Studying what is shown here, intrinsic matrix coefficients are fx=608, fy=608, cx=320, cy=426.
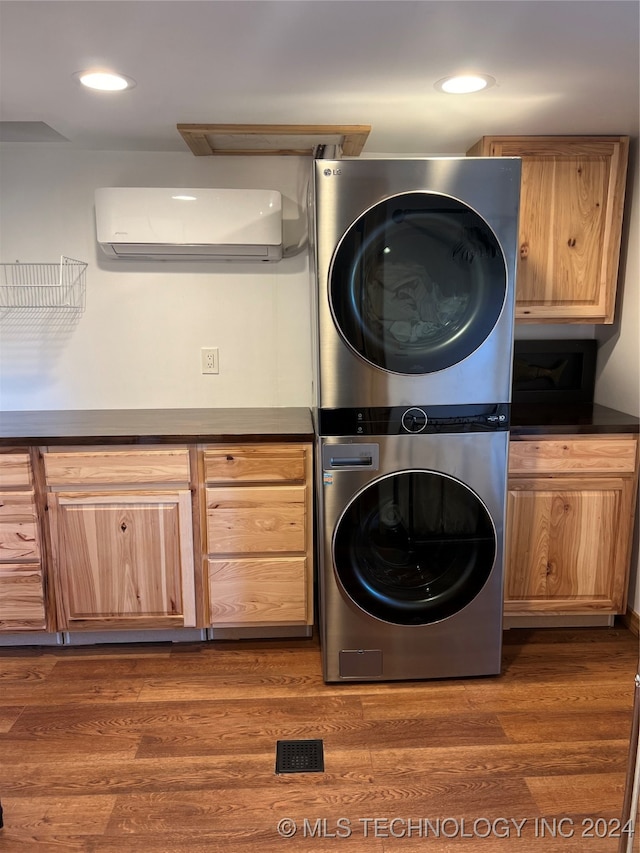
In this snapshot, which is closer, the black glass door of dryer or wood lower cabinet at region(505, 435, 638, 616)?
the black glass door of dryer

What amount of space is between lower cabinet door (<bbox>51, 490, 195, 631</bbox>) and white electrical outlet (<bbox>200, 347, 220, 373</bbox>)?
0.67m

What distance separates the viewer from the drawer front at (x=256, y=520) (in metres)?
2.26

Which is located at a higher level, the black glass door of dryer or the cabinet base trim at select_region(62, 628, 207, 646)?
the black glass door of dryer

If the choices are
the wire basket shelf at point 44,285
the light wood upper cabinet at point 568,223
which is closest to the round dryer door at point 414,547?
the light wood upper cabinet at point 568,223

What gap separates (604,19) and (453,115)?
73 cm

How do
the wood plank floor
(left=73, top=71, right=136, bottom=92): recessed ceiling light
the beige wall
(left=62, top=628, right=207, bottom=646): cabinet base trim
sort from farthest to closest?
1. the beige wall
2. (left=62, top=628, right=207, bottom=646): cabinet base trim
3. (left=73, top=71, right=136, bottom=92): recessed ceiling light
4. the wood plank floor

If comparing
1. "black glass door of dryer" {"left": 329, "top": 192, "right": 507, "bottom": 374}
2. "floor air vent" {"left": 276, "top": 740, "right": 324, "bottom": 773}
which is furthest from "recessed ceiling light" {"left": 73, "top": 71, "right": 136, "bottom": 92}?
"floor air vent" {"left": 276, "top": 740, "right": 324, "bottom": 773}

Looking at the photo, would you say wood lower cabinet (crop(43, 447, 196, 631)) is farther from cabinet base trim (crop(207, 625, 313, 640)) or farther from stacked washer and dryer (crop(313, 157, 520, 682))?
stacked washer and dryer (crop(313, 157, 520, 682))

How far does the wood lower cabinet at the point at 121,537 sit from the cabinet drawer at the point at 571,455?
1.25 m

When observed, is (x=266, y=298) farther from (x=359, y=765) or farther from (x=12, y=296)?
(x=359, y=765)

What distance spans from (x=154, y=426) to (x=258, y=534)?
574mm

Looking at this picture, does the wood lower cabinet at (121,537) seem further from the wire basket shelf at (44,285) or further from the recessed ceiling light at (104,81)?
the recessed ceiling light at (104,81)

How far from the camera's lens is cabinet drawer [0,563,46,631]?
2273 millimetres

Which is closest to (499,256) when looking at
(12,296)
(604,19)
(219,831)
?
(604,19)
